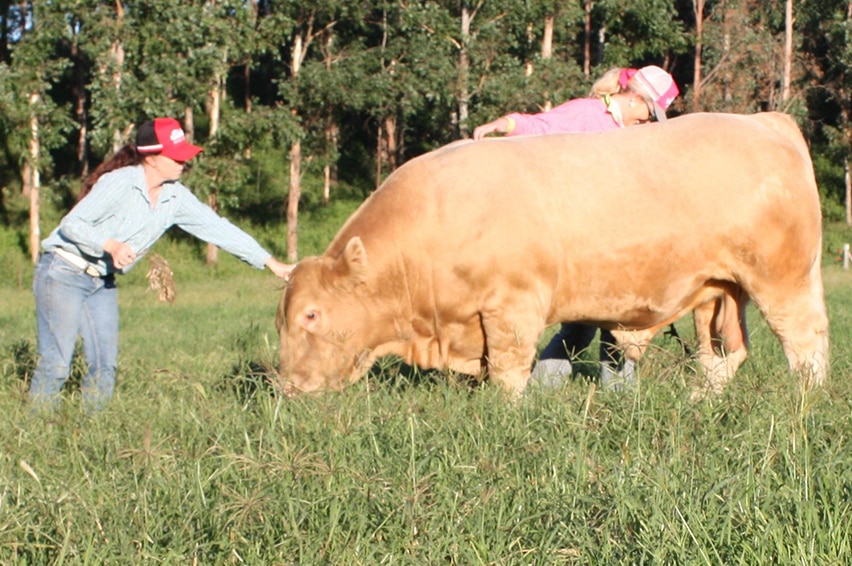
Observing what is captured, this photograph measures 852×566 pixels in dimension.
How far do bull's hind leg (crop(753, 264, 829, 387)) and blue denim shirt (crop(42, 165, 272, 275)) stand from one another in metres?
3.20

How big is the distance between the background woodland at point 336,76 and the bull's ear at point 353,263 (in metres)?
23.0

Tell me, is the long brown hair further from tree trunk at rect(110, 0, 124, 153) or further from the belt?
tree trunk at rect(110, 0, 124, 153)

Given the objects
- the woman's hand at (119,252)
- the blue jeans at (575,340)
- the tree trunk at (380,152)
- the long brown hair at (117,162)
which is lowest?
the tree trunk at (380,152)

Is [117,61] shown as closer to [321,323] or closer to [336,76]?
[336,76]

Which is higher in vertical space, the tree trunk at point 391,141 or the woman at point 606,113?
the woman at point 606,113

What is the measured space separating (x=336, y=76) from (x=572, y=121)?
25.6 metres

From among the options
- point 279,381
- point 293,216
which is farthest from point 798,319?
point 293,216

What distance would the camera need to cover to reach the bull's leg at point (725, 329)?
24.2 feet

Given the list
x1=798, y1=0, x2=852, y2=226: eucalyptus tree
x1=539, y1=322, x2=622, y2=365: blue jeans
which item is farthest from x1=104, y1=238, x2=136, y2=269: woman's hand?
x1=798, y1=0, x2=852, y2=226: eucalyptus tree

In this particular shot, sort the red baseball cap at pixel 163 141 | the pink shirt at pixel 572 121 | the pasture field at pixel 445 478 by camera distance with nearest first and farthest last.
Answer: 1. the pasture field at pixel 445 478
2. the red baseball cap at pixel 163 141
3. the pink shirt at pixel 572 121

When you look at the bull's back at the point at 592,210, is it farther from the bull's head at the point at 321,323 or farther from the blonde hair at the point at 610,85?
the blonde hair at the point at 610,85

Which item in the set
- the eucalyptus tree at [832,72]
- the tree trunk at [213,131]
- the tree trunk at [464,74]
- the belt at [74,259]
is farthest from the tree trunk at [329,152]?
the belt at [74,259]

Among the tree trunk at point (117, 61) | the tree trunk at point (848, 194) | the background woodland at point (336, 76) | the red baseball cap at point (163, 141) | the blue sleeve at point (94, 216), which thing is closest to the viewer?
the blue sleeve at point (94, 216)

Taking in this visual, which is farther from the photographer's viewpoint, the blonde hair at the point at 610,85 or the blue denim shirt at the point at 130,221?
the blonde hair at the point at 610,85
